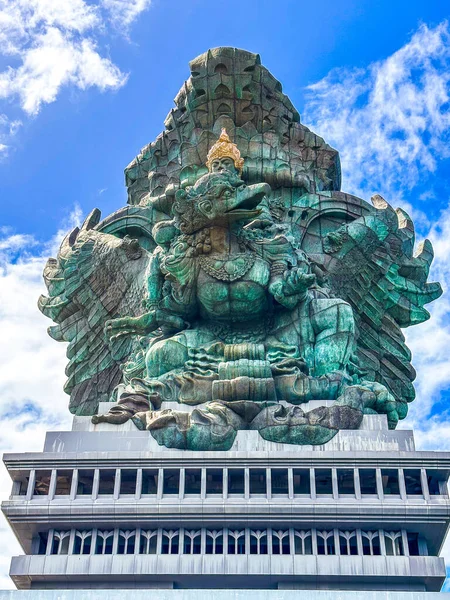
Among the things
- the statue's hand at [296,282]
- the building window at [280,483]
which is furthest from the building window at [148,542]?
the statue's hand at [296,282]

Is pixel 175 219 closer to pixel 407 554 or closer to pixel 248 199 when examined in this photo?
pixel 248 199

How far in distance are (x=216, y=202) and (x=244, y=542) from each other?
9712 millimetres

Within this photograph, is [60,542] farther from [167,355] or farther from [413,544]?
[413,544]

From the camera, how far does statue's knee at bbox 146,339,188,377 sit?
2977cm

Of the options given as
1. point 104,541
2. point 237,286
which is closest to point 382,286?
point 237,286

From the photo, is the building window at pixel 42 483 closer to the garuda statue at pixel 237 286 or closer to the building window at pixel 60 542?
the building window at pixel 60 542

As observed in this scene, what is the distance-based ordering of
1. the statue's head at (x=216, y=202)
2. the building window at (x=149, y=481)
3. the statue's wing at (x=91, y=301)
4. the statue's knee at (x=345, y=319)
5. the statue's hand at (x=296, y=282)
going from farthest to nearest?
the statue's wing at (x=91, y=301) < the statue's head at (x=216, y=202) < the statue's knee at (x=345, y=319) < the statue's hand at (x=296, y=282) < the building window at (x=149, y=481)

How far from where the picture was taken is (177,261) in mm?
30812

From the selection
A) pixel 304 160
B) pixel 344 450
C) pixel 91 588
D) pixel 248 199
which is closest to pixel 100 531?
pixel 91 588

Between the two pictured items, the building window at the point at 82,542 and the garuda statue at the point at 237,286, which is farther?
the garuda statue at the point at 237,286

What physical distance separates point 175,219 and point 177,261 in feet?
5.13

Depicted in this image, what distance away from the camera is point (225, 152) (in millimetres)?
33594

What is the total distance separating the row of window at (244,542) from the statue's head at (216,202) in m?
9.11

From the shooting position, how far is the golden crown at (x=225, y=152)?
3353 centimetres
